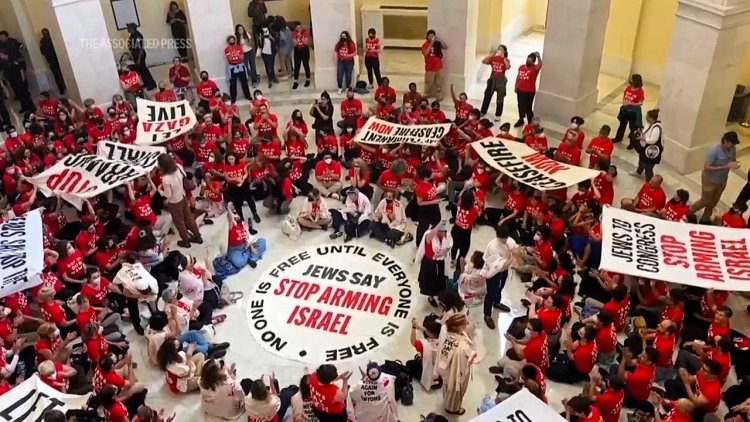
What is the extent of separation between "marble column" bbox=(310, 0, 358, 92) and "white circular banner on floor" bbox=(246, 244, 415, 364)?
6569 millimetres

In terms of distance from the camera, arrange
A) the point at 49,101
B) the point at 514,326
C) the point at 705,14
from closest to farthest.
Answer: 1. the point at 514,326
2. the point at 705,14
3. the point at 49,101

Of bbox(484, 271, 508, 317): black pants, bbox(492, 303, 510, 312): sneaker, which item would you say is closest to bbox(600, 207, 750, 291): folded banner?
bbox(484, 271, 508, 317): black pants

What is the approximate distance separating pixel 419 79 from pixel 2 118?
9715 millimetres

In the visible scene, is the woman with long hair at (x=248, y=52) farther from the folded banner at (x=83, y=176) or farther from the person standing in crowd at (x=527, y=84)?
the person standing in crowd at (x=527, y=84)

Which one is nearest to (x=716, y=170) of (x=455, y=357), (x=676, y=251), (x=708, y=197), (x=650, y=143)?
(x=708, y=197)

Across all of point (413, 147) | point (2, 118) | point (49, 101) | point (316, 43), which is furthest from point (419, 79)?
point (2, 118)

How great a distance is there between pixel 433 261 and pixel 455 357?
7.11 ft

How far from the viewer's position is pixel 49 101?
14297 mm

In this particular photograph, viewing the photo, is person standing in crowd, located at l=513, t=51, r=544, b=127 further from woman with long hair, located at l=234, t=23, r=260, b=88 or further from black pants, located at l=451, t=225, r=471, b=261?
woman with long hair, located at l=234, t=23, r=260, b=88

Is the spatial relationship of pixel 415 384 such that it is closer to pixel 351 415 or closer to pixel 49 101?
pixel 351 415

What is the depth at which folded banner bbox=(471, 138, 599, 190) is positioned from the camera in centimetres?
1067

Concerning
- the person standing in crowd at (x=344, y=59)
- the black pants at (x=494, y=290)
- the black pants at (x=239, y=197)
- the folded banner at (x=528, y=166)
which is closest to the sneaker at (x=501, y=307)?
the black pants at (x=494, y=290)

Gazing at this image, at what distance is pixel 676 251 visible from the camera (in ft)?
29.9

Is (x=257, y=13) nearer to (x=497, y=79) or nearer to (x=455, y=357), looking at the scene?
(x=497, y=79)
